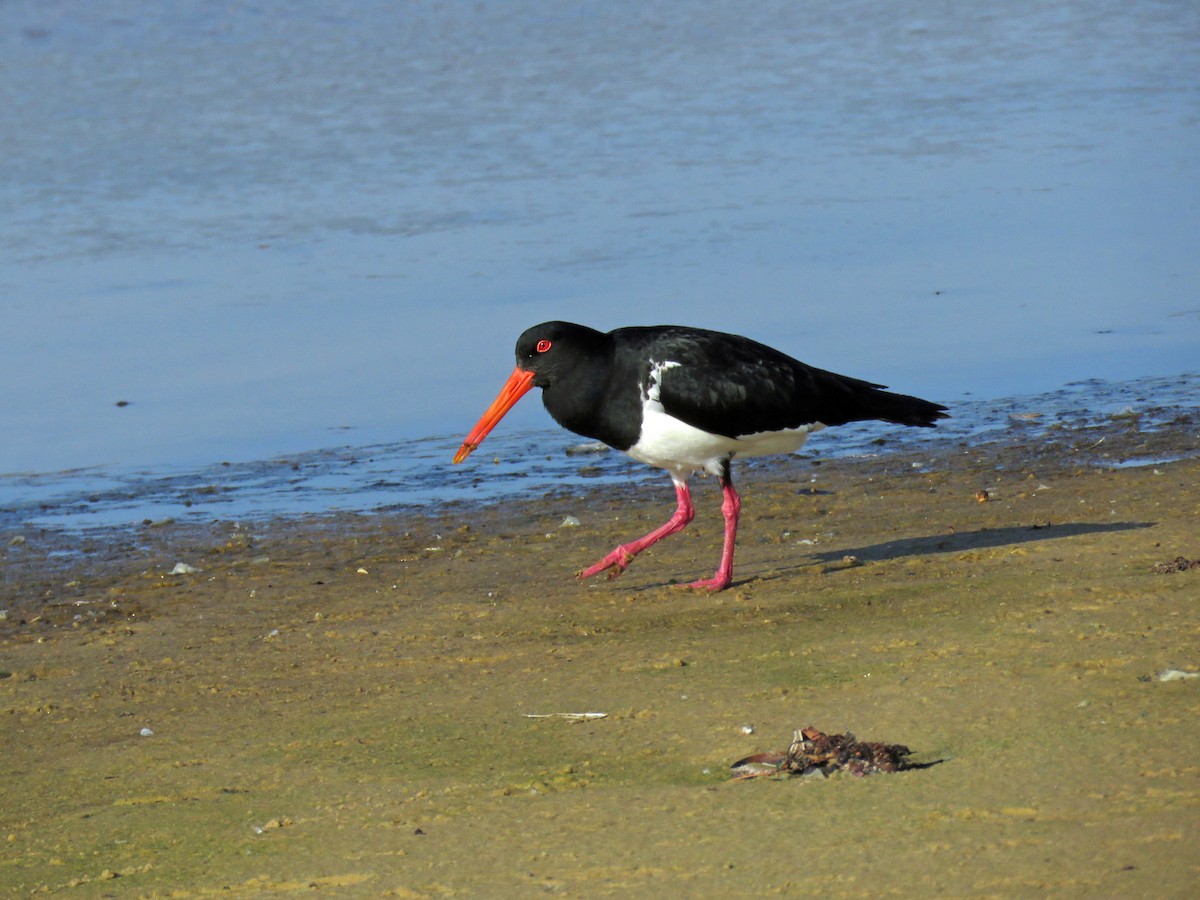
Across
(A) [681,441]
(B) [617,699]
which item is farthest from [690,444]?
(B) [617,699]

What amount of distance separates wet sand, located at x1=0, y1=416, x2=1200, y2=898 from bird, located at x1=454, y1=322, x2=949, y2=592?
0.48 m

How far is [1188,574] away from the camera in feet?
19.7

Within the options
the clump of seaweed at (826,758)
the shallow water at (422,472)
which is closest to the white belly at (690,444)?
the shallow water at (422,472)

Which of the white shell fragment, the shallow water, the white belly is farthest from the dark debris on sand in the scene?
the shallow water

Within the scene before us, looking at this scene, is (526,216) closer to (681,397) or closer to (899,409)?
(899,409)

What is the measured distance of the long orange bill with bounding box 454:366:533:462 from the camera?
7.52 meters

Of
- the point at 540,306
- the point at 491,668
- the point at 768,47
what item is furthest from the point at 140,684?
the point at 768,47

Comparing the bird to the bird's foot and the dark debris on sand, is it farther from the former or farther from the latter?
the dark debris on sand

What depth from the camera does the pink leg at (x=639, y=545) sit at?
23.7 ft

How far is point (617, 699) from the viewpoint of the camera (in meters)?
5.34

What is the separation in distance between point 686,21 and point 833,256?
503 inches

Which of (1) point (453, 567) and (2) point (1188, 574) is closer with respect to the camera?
(2) point (1188, 574)

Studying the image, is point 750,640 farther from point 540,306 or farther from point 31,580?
point 540,306

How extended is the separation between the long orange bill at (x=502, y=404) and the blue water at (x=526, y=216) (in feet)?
4.87
